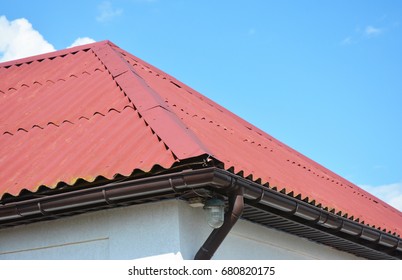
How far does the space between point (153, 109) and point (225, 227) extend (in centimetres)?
189

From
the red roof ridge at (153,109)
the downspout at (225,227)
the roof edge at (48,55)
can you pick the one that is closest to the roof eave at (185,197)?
the downspout at (225,227)

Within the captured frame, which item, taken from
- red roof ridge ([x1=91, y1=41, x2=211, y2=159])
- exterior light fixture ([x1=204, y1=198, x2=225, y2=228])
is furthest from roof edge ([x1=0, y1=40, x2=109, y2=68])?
exterior light fixture ([x1=204, y1=198, x2=225, y2=228])

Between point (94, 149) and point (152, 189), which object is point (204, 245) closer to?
point (152, 189)

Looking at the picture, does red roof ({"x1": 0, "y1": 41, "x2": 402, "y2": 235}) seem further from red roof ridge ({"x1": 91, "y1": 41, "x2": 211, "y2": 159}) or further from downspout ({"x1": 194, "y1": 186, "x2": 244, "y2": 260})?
downspout ({"x1": 194, "y1": 186, "x2": 244, "y2": 260})

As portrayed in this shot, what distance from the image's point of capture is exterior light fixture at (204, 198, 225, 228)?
24.0ft

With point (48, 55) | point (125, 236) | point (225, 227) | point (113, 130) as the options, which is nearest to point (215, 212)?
point (225, 227)

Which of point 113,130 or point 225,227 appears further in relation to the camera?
point 113,130

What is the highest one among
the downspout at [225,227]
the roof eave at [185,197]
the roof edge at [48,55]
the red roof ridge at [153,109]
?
the roof edge at [48,55]

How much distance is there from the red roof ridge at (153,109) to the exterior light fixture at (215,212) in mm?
530

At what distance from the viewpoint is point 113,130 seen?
8.45 meters

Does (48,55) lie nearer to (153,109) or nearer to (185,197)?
A: (153,109)

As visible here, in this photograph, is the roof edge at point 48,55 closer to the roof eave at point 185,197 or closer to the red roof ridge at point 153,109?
the red roof ridge at point 153,109

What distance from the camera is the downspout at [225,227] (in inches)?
288
